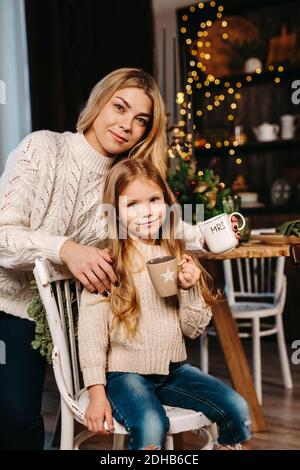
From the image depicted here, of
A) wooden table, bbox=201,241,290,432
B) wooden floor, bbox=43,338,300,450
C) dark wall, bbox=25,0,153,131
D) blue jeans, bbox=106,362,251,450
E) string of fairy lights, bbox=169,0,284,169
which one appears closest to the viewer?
blue jeans, bbox=106,362,251,450

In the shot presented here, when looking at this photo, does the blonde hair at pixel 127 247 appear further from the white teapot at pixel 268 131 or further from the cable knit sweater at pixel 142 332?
the white teapot at pixel 268 131

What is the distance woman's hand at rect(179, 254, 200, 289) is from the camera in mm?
1573

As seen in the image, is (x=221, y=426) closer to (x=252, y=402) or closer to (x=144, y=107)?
(x=144, y=107)

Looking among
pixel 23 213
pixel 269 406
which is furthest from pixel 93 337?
pixel 269 406

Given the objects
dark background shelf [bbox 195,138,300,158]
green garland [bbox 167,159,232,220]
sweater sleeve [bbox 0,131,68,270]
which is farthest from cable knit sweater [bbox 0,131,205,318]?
dark background shelf [bbox 195,138,300,158]

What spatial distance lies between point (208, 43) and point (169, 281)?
155 inches

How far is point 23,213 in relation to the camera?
1729 mm

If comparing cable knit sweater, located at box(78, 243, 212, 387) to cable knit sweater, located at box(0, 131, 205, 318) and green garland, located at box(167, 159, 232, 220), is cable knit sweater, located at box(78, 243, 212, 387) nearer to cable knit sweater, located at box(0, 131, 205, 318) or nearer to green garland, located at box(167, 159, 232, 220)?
cable knit sweater, located at box(0, 131, 205, 318)

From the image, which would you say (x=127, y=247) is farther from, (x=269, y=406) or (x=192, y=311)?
(x=269, y=406)

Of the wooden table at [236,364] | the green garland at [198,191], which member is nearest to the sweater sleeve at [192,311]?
the wooden table at [236,364]

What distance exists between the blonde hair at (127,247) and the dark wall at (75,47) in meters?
2.94

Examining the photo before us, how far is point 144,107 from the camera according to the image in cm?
177

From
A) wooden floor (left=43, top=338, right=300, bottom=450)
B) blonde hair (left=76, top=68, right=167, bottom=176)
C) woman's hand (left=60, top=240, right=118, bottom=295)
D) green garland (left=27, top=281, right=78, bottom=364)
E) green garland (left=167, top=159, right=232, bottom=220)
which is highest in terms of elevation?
blonde hair (left=76, top=68, right=167, bottom=176)

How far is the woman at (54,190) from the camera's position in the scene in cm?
175
